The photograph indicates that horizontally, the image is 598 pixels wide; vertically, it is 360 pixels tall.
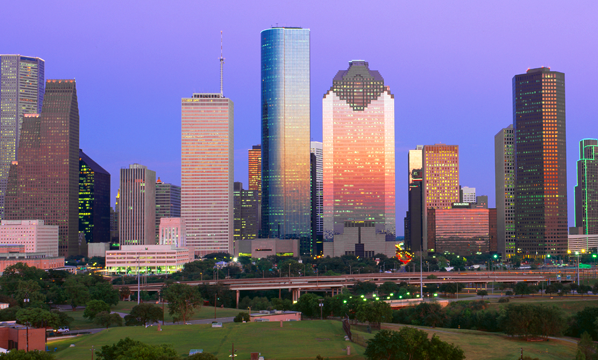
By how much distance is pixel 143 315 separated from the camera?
11581cm

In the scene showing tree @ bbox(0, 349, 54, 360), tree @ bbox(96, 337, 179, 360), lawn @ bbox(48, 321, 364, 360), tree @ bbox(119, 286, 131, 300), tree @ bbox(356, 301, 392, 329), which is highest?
tree @ bbox(0, 349, 54, 360)

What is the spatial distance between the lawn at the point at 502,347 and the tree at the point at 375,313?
9983mm

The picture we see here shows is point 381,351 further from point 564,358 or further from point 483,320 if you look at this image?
point 483,320

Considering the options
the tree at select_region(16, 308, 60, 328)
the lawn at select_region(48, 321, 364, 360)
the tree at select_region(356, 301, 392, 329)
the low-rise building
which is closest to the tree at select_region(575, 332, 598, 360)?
the lawn at select_region(48, 321, 364, 360)

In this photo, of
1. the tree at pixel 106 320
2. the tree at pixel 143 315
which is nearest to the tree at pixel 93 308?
the tree at pixel 106 320

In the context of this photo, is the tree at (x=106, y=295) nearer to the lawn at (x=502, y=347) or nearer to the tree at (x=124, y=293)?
the tree at (x=124, y=293)

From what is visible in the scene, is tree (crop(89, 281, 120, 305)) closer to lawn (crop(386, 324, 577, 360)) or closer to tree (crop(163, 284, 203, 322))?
tree (crop(163, 284, 203, 322))

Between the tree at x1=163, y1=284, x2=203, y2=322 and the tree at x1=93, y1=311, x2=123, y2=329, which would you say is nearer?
the tree at x1=93, y1=311, x2=123, y2=329

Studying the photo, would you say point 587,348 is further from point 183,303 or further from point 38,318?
point 38,318

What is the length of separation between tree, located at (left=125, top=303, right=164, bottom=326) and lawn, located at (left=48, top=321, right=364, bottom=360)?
9186 millimetres

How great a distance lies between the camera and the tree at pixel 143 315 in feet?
380

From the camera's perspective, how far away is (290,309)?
142 m

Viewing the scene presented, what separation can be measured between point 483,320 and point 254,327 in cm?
4436

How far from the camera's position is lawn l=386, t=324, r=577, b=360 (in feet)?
284
